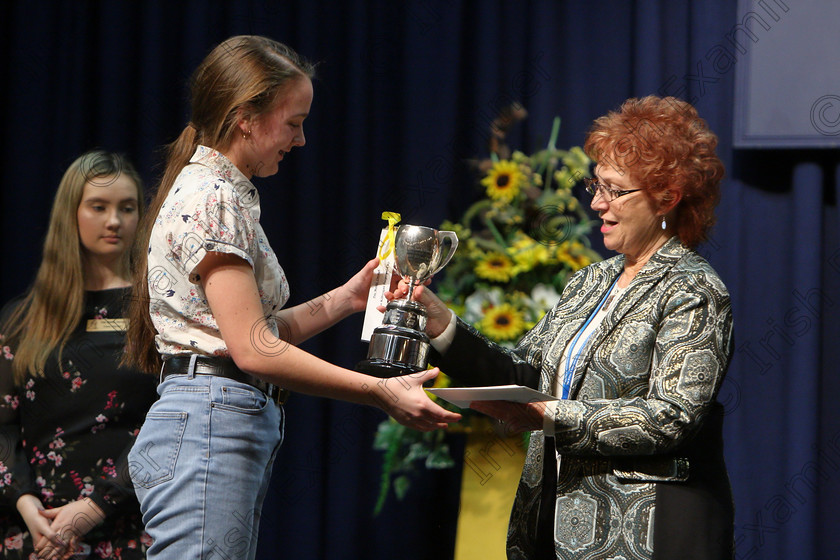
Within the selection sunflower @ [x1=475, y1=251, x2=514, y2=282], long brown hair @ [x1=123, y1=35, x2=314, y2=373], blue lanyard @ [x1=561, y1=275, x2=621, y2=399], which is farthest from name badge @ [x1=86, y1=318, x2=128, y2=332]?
blue lanyard @ [x1=561, y1=275, x2=621, y2=399]

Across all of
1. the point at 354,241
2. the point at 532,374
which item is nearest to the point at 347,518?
the point at 354,241

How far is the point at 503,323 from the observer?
244cm

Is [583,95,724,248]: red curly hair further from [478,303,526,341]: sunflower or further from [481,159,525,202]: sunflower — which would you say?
[481,159,525,202]: sunflower

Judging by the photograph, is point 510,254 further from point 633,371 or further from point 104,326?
point 104,326

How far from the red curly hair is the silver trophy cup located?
1.30 feet

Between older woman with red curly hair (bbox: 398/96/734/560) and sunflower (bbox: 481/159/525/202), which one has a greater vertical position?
sunflower (bbox: 481/159/525/202)

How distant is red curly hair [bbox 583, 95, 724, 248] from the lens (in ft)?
5.87

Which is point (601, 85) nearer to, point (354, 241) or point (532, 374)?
point (354, 241)

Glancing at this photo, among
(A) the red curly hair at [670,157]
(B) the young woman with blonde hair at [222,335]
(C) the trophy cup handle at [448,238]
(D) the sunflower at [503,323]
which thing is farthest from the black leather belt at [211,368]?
(D) the sunflower at [503,323]

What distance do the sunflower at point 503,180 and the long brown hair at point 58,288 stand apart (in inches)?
42.0

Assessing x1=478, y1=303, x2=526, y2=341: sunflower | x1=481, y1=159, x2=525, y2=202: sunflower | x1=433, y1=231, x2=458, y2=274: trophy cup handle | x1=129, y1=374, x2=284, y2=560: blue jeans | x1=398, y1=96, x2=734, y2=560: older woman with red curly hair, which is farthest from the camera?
x1=481, y1=159, x2=525, y2=202: sunflower

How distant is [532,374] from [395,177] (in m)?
1.37

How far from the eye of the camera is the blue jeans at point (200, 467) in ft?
4.49

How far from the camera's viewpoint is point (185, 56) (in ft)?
10.8
